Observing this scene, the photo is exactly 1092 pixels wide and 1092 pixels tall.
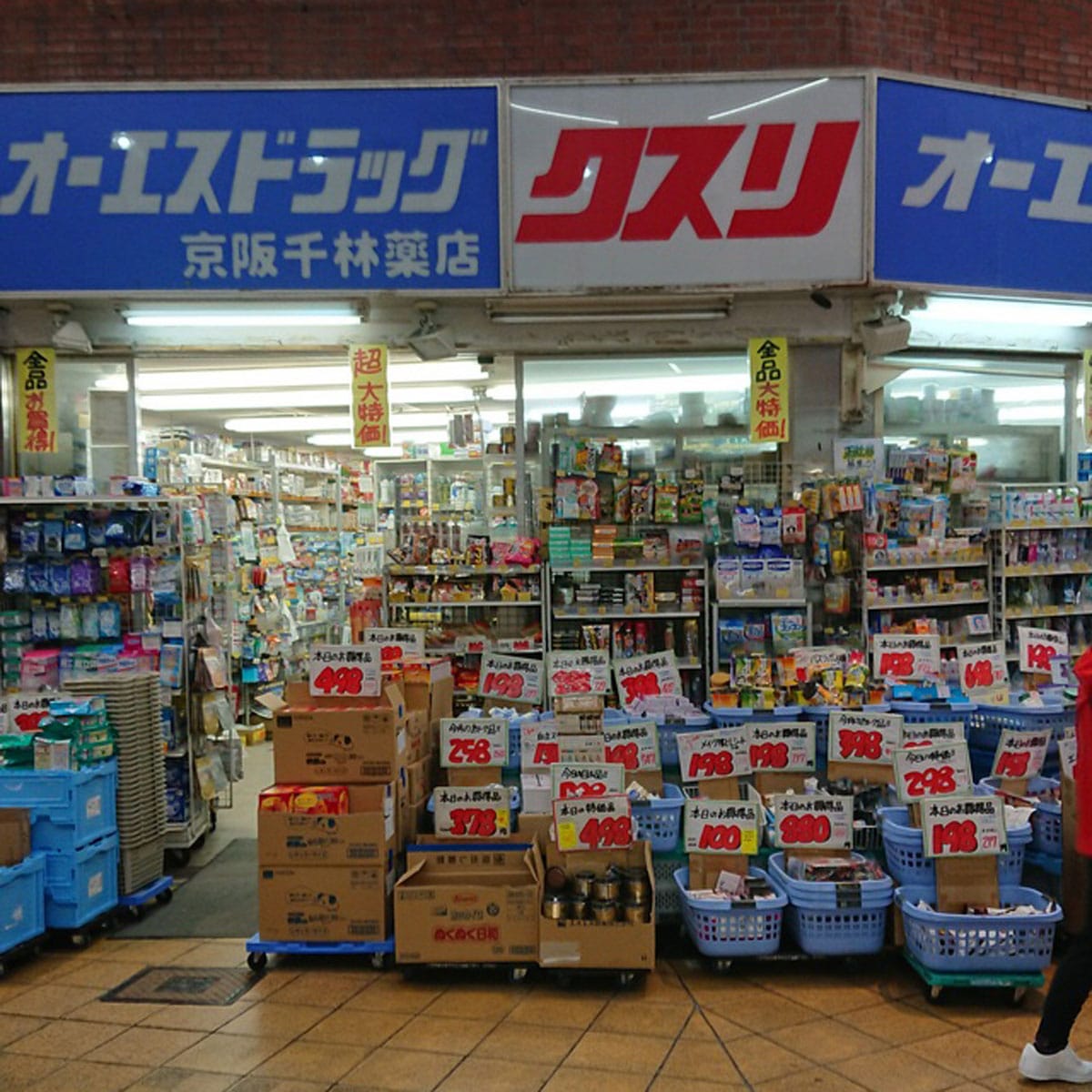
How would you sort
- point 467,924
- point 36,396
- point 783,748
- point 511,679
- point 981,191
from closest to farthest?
point 467,924
point 783,748
point 511,679
point 981,191
point 36,396

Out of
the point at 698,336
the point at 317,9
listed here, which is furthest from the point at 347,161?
the point at 698,336

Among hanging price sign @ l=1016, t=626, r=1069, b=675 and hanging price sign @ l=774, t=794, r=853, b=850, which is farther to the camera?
hanging price sign @ l=1016, t=626, r=1069, b=675

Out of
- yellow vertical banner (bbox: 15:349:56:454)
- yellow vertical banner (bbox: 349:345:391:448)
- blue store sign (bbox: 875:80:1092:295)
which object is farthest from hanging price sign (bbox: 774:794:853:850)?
yellow vertical banner (bbox: 15:349:56:454)

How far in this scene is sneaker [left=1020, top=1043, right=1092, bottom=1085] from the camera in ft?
10.3

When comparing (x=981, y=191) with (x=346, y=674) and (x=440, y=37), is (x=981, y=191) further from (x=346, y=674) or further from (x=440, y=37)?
(x=346, y=674)

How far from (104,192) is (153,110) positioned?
65 cm

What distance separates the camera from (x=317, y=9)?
6781 millimetres

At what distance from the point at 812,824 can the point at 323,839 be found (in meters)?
2.13

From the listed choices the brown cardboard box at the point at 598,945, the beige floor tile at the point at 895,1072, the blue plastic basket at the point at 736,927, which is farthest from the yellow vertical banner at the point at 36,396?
the beige floor tile at the point at 895,1072

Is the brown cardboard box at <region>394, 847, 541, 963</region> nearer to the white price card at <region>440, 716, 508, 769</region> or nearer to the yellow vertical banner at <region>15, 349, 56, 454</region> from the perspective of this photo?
the white price card at <region>440, 716, 508, 769</region>

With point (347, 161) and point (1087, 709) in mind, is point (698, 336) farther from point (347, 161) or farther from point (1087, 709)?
point (1087, 709)

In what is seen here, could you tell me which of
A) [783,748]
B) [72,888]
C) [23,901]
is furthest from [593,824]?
[23,901]

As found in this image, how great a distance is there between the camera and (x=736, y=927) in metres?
3.95

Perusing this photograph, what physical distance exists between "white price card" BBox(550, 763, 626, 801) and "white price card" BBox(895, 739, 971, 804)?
3.98 ft
